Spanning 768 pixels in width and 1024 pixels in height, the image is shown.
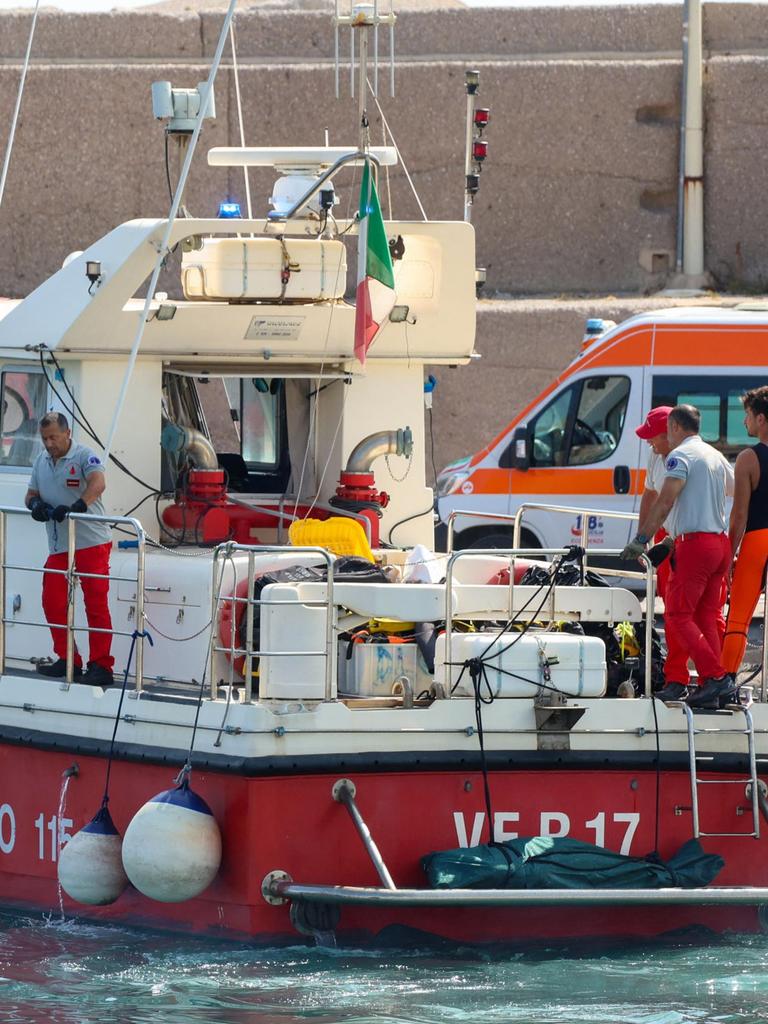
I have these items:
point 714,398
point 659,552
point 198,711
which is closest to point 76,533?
point 198,711

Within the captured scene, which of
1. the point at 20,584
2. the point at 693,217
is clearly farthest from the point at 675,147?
the point at 20,584

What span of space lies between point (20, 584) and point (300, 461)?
1.64m

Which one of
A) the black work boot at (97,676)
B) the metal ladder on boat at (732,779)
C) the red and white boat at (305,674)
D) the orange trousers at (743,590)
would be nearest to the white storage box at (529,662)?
the red and white boat at (305,674)

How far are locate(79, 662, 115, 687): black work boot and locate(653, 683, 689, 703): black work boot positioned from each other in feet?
7.57

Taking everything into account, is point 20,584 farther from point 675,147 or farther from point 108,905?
point 675,147

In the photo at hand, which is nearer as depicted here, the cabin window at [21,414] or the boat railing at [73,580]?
the boat railing at [73,580]

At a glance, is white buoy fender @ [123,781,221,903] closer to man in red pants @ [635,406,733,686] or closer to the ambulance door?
man in red pants @ [635,406,733,686]

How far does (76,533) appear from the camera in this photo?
775 centimetres

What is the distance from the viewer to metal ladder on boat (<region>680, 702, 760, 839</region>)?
7.26m

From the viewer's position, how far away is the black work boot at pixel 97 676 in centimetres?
764

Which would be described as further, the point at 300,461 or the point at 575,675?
the point at 300,461

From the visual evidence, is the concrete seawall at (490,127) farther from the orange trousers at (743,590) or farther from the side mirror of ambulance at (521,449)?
the orange trousers at (743,590)

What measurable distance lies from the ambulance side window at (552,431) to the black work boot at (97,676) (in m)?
7.70

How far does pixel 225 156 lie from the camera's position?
29.2ft
